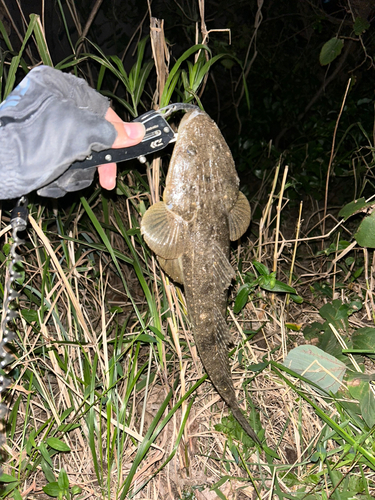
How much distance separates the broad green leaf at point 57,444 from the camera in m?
1.92

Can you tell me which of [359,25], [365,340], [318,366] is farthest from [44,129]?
[359,25]

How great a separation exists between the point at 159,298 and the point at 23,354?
2.34 ft

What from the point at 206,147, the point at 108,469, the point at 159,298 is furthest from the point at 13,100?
the point at 108,469

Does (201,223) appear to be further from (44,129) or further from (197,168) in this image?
(44,129)

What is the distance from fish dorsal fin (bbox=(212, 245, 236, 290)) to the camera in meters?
1.78

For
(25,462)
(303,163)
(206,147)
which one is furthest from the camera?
(303,163)

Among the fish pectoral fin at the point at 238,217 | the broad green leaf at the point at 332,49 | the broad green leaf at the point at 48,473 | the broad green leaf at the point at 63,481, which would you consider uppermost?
the broad green leaf at the point at 332,49

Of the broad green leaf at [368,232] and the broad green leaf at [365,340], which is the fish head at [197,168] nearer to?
the broad green leaf at [368,232]

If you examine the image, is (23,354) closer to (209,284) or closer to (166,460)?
(166,460)

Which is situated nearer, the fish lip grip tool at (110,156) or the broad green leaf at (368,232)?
the fish lip grip tool at (110,156)

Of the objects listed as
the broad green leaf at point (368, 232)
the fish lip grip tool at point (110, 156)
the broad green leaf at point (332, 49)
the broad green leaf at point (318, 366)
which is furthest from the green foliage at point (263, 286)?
the broad green leaf at point (332, 49)

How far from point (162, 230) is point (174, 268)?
0.61 feet

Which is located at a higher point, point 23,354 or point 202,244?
point 202,244

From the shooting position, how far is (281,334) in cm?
240
